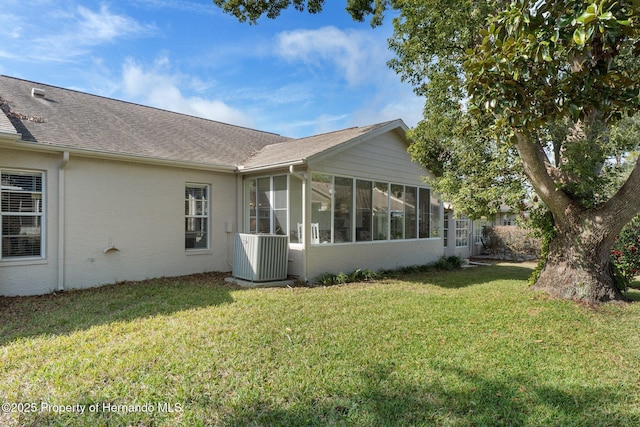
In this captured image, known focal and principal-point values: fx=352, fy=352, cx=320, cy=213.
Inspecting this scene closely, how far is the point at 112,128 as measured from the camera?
940 centimetres

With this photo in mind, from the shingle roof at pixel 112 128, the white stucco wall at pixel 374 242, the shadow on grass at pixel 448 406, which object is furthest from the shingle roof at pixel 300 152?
the shadow on grass at pixel 448 406

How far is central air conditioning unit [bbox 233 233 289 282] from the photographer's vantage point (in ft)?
28.1

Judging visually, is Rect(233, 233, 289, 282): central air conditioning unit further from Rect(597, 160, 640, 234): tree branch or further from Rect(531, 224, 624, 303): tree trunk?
Rect(597, 160, 640, 234): tree branch

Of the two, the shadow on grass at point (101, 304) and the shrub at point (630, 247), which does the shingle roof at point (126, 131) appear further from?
the shrub at point (630, 247)

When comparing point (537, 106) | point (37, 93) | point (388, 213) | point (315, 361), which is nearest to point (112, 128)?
point (37, 93)

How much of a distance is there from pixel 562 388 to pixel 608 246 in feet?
17.0

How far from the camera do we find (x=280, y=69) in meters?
14.8

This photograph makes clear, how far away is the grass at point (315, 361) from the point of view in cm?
316

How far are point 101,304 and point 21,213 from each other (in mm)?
2806

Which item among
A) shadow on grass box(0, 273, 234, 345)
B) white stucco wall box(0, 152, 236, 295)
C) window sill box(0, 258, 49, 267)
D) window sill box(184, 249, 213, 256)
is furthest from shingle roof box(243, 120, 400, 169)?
window sill box(0, 258, 49, 267)

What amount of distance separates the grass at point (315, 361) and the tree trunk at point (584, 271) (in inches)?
16.7

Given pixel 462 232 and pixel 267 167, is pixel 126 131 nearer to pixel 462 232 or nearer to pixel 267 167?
pixel 267 167

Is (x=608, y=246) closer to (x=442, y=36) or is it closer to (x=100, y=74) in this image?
(x=442, y=36)

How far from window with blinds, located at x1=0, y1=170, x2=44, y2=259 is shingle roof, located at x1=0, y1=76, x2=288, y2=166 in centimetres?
90
